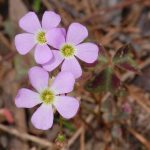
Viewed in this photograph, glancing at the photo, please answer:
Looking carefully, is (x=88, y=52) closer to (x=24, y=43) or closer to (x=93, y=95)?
(x=24, y=43)

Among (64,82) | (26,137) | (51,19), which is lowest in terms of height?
(26,137)

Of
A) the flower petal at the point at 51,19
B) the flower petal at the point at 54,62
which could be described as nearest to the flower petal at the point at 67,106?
the flower petal at the point at 54,62

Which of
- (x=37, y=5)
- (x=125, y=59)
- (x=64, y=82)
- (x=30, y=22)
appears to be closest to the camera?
(x=64, y=82)

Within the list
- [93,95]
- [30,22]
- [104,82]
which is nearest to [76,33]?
[30,22]

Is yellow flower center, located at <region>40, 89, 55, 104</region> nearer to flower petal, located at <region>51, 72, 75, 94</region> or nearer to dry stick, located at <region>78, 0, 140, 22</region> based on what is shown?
flower petal, located at <region>51, 72, 75, 94</region>

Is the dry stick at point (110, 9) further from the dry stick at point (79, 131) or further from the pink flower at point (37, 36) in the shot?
the pink flower at point (37, 36)

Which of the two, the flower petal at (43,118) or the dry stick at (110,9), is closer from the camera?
the flower petal at (43,118)

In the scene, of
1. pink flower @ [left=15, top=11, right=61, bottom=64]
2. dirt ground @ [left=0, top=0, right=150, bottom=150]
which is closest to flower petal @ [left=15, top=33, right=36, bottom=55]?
Answer: pink flower @ [left=15, top=11, right=61, bottom=64]
